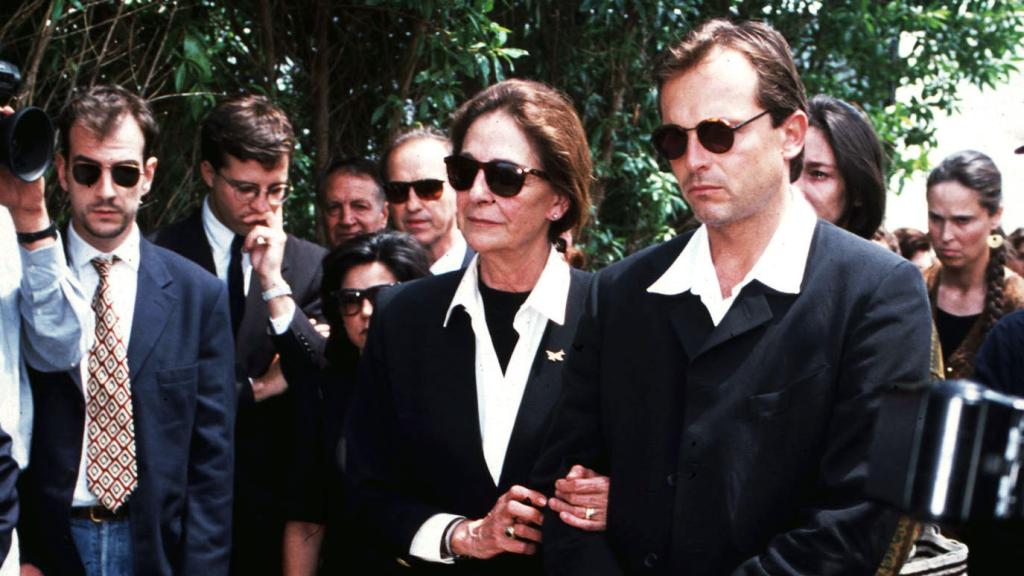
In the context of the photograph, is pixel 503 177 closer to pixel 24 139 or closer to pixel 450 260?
pixel 24 139

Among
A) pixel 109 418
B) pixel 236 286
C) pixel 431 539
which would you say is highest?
pixel 236 286

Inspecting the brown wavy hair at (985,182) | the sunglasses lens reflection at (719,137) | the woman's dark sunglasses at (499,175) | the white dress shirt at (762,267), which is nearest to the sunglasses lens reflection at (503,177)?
the woman's dark sunglasses at (499,175)

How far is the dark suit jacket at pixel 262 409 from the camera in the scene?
13.6 ft

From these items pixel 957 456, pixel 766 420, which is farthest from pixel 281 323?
pixel 957 456

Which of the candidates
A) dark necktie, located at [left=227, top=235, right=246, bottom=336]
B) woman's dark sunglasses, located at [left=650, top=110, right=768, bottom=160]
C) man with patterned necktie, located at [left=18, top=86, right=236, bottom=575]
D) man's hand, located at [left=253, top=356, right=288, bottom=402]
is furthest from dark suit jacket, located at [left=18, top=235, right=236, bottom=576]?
woman's dark sunglasses, located at [left=650, top=110, right=768, bottom=160]

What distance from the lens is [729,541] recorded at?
239cm

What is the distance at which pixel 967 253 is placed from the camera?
5.18m

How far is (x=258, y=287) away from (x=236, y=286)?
0.46ft

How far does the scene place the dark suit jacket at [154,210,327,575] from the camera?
13.6ft

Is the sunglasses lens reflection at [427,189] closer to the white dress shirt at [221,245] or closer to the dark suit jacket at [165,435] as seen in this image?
the white dress shirt at [221,245]

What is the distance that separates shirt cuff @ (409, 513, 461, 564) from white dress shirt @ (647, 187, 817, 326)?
2.74 ft

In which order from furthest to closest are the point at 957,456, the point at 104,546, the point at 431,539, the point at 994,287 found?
the point at 994,287 → the point at 104,546 → the point at 431,539 → the point at 957,456

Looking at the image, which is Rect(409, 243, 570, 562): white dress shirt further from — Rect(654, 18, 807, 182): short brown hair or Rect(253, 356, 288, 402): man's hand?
Rect(253, 356, 288, 402): man's hand

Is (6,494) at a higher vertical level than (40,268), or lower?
lower
